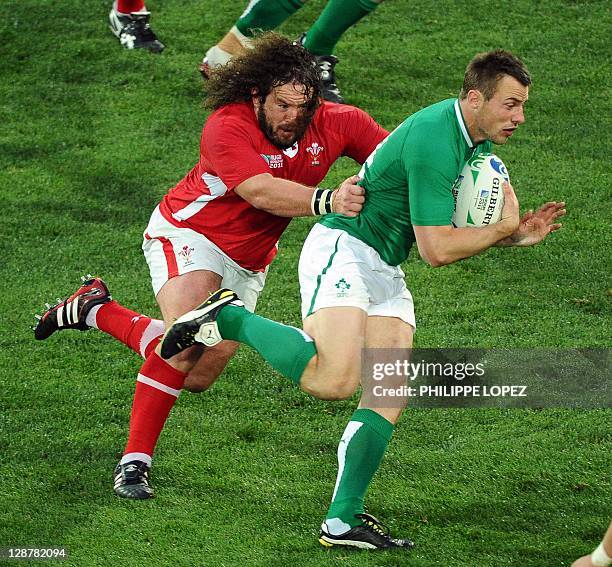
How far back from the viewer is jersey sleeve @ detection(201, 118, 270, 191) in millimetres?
5434

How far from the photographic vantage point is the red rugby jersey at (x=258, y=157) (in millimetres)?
5570

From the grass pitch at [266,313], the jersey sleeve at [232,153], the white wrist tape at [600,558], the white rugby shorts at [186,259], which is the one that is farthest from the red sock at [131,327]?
the white wrist tape at [600,558]

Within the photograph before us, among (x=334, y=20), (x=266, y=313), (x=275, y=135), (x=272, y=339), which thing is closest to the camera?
(x=272, y=339)

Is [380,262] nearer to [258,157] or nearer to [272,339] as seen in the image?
[272,339]

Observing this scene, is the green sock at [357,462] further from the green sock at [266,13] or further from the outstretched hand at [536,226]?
the green sock at [266,13]

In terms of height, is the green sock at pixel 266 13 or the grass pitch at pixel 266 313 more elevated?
the green sock at pixel 266 13

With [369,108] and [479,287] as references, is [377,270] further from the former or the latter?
[369,108]

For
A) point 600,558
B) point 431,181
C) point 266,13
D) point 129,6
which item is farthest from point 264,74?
point 129,6

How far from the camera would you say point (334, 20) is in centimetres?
862

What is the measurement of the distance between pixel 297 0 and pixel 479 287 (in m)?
2.61

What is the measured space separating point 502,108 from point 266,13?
4.22 metres

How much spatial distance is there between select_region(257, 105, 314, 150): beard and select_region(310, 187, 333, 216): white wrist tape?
0.45 metres

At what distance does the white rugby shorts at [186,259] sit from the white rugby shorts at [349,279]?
1.73 feet

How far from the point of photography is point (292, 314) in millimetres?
7348
